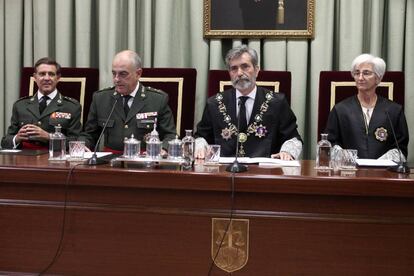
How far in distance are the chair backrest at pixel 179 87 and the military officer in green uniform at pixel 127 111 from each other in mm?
370

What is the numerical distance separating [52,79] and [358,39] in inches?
81.0

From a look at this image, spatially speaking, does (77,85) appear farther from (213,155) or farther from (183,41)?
(213,155)

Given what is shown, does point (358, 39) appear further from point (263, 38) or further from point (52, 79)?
point (52, 79)

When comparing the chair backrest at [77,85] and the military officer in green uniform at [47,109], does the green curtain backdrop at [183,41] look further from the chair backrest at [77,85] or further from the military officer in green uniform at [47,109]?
the military officer in green uniform at [47,109]

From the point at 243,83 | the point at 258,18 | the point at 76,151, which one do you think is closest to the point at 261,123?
the point at 243,83

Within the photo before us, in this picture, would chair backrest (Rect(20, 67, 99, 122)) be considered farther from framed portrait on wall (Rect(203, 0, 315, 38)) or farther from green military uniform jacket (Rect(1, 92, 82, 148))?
framed portrait on wall (Rect(203, 0, 315, 38))

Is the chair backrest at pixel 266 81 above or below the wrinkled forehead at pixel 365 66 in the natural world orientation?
below

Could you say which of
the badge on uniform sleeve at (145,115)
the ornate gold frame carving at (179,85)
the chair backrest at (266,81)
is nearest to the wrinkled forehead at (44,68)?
the ornate gold frame carving at (179,85)

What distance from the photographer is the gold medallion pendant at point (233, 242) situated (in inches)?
77.8

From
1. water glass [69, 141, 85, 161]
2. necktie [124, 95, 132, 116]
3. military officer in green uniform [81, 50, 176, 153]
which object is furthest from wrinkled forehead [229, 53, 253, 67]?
water glass [69, 141, 85, 161]

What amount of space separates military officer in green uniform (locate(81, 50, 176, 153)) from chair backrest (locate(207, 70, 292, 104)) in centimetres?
45

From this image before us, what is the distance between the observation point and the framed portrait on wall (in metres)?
3.74

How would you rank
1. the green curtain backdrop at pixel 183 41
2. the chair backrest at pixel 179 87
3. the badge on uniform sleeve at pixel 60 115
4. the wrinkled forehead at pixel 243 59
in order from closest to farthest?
the wrinkled forehead at pixel 243 59 → the badge on uniform sleeve at pixel 60 115 → the chair backrest at pixel 179 87 → the green curtain backdrop at pixel 183 41

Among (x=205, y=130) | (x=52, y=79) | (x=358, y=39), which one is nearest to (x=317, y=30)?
(x=358, y=39)
